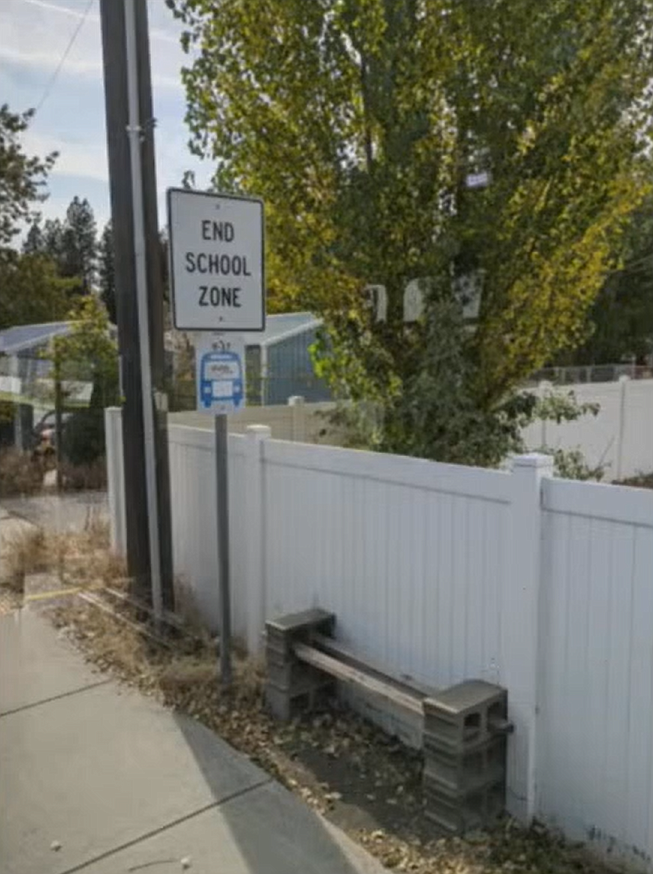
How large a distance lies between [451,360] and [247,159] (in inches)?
73.5

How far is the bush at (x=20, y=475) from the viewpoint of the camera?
982 cm

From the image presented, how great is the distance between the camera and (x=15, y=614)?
539 cm

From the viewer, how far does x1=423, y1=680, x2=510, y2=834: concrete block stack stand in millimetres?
2904

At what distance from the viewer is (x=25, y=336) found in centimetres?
1656

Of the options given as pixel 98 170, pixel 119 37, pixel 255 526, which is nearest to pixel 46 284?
pixel 98 170

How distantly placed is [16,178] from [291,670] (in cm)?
1100

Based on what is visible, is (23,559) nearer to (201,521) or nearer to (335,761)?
(201,521)

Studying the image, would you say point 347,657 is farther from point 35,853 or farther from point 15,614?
point 15,614

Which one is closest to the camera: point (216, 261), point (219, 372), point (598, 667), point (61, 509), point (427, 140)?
point (598, 667)

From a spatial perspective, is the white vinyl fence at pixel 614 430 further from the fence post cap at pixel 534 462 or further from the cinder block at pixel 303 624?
the fence post cap at pixel 534 462

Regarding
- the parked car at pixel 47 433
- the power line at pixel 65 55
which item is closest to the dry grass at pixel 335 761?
the power line at pixel 65 55

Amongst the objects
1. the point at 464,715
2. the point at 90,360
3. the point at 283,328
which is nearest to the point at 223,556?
the point at 464,715

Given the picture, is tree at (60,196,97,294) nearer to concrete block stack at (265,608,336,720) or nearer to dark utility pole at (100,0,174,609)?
dark utility pole at (100,0,174,609)

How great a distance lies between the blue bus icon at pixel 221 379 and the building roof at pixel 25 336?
10.8 meters
